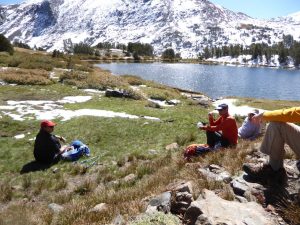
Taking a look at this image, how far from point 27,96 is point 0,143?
13.4 m

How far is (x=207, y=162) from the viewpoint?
35.4 ft

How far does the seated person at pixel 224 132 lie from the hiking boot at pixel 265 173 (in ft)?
14.0

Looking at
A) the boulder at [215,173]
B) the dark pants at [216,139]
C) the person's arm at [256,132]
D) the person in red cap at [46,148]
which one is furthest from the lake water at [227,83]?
the boulder at [215,173]

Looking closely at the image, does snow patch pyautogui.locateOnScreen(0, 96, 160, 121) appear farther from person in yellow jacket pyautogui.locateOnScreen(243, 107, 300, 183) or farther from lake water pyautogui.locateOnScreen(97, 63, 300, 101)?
lake water pyautogui.locateOnScreen(97, 63, 300, 101)

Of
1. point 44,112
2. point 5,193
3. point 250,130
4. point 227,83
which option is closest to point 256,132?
point 250,130

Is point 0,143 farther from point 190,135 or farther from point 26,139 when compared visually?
point 190,135

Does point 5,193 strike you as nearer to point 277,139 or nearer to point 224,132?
point 224,132

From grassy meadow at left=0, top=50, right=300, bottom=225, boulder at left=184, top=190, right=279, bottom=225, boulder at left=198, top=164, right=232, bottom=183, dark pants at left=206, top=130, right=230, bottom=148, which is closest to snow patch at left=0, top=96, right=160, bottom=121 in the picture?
grassy meadow at left=0, top=50, right=300, bottom=225

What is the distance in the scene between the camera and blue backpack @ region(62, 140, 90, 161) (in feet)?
50.0

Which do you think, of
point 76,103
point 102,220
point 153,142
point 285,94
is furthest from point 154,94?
point 285,94

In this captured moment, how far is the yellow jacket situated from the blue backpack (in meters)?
9.54

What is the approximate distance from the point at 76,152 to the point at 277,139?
9.58 m

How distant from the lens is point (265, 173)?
8234mm

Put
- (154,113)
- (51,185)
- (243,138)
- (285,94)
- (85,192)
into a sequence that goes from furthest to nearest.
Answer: (285,94) < (154,113) < (243,138) < (51,185) < (85,192)
